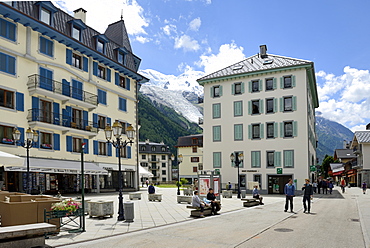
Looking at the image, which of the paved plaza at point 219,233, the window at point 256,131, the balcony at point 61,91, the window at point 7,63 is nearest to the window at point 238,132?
the window at point 256,131

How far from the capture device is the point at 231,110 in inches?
1773

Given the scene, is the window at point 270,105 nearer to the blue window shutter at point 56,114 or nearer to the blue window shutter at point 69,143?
the blue window shutter at point 69,143

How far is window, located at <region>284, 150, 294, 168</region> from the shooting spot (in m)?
40.6

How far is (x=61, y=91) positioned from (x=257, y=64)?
82.3ft

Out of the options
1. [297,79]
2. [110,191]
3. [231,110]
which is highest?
[297,79]

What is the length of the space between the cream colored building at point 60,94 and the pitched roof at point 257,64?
40.5 feet

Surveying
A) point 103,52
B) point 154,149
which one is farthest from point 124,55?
point 154,149

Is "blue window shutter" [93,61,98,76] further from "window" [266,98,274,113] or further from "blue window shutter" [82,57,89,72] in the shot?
"window" [266,98,274,113]

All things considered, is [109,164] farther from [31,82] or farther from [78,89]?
[31,82]

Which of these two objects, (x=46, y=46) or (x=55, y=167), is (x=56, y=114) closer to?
(x=55, y=167)

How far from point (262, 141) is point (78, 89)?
873 inches

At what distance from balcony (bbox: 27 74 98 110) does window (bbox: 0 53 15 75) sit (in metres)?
1.70

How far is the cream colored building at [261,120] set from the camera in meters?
40.8

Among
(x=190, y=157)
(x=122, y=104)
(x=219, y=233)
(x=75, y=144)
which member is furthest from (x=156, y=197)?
(x=190, y=157)
